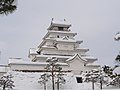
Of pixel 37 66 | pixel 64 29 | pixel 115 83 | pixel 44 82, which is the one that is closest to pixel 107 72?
pixel 115 83

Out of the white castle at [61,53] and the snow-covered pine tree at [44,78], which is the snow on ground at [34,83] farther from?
the white castle at [61,53]

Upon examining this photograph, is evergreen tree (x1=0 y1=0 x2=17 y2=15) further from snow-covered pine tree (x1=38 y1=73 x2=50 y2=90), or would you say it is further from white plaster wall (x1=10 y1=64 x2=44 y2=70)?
white plaster wall (x1=10 y1=64 x2=44 y2=70)

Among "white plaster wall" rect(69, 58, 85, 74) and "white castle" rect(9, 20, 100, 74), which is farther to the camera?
"white plaster wall" rect(69, 58, 85, 74)

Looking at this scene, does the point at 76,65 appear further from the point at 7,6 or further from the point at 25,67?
the point at 7,6

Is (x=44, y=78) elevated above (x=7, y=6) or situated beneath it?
situated beneath

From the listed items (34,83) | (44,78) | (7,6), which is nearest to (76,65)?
(34,83)

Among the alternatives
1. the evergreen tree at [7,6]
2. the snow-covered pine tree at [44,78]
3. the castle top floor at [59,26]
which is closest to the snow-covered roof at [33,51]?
the castle top floor at [59,26]

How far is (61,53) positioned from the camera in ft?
148

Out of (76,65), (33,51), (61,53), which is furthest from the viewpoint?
(33,51)

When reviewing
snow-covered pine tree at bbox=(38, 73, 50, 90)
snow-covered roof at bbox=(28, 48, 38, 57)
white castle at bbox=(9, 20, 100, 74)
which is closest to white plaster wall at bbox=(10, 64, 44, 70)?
white castle at bbox=(9, 20, 100, 74)

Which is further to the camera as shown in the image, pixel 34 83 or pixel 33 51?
pixel 33 51

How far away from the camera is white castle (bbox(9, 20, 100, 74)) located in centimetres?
4075

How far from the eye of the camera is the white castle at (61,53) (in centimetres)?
4075

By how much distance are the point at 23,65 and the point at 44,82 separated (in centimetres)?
995
